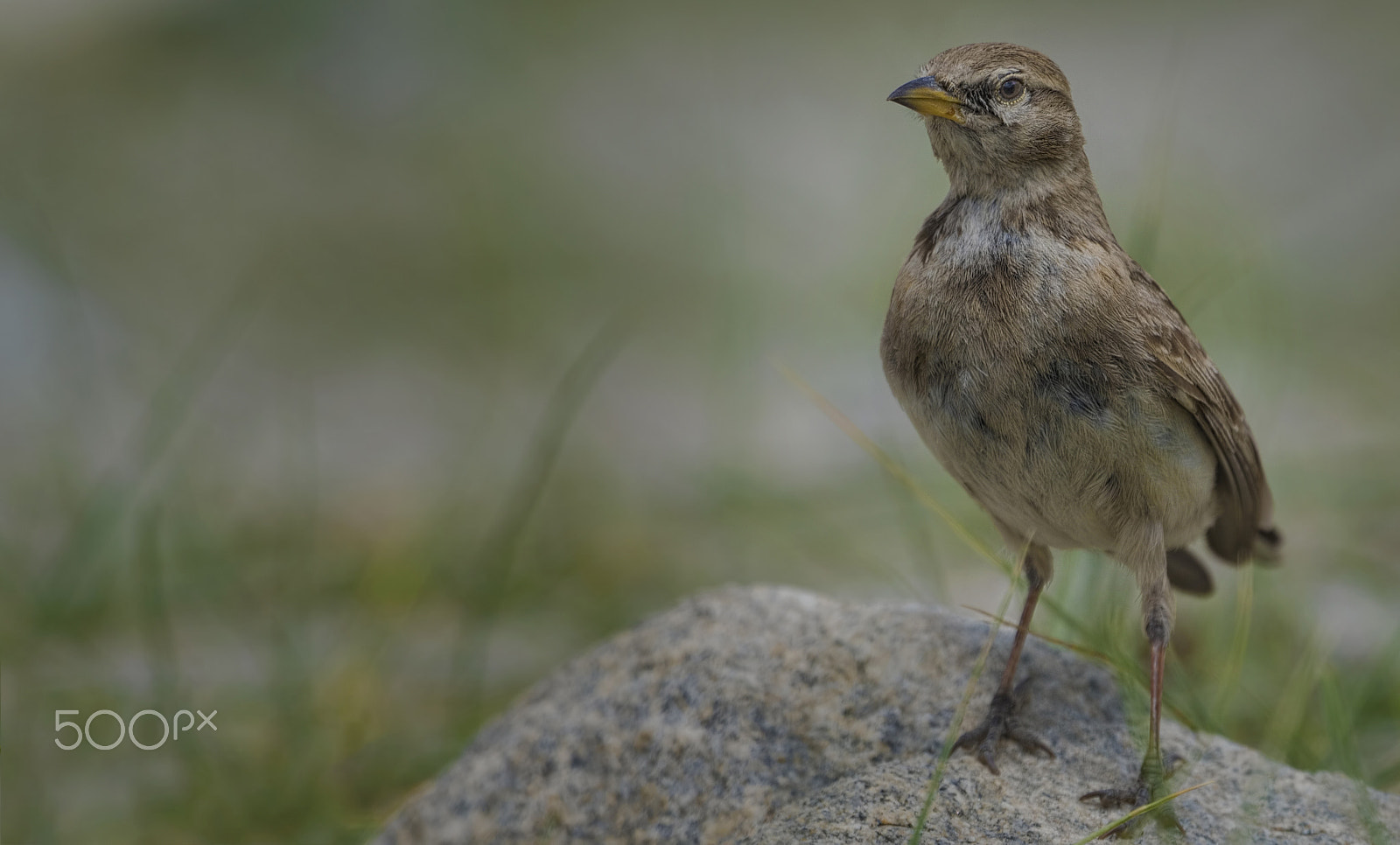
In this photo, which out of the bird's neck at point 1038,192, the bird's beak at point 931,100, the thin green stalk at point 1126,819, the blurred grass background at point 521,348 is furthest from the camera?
the blurred grass background at point 521,348

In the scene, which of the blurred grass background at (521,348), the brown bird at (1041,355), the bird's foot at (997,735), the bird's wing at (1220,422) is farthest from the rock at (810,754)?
the bird's wing at (1220,422)

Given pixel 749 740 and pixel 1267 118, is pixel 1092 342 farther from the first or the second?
pixel 1267 118

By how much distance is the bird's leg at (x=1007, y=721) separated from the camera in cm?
341

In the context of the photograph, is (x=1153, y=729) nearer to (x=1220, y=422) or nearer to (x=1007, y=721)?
(x=1007, y=721)

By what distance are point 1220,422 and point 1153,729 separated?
0.83 meters

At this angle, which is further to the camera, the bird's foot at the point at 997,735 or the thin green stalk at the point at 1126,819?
the bird's foot at the point at 997,735

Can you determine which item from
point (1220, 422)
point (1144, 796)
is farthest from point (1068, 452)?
point (1144, 796)

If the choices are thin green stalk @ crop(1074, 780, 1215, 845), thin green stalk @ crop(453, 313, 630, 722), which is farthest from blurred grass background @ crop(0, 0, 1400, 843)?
thin green stalk @ crop(1074, 780, 1215, 845)

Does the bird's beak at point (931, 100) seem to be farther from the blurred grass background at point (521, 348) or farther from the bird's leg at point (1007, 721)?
the bird's leg at point (1007, 721)

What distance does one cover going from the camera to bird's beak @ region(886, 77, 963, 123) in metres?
3.33

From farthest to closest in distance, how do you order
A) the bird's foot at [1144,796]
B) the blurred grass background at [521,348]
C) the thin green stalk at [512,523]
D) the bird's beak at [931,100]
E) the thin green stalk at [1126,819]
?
the thin green stalk at [512,523] < the blurred grass background at [521,348] < the bird's beak at [931,100] < the bird's foot at [1144,796] < the thin green stalk at [1126,819]

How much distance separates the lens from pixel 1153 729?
329cm

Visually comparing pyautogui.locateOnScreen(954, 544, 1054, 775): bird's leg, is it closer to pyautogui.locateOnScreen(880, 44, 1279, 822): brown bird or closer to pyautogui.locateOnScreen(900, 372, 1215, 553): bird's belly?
pyautogui.locateOnScreen(880, 44, 1279, 822): brown bird

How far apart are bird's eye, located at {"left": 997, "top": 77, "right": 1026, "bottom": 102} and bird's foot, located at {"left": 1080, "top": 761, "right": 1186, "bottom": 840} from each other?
1685mm
